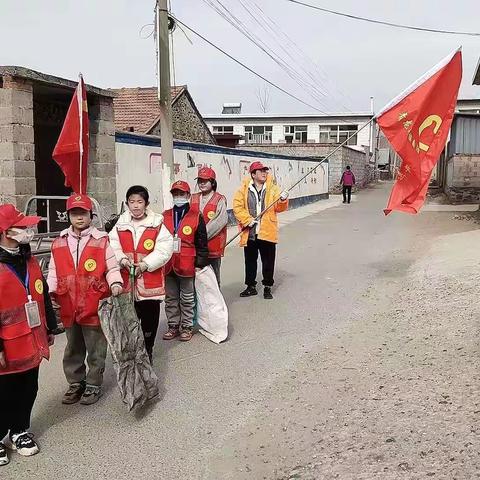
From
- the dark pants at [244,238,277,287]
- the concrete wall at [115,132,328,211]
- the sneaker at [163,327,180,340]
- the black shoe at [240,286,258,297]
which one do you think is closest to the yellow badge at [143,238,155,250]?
the sneaker at [163,327,180,340]

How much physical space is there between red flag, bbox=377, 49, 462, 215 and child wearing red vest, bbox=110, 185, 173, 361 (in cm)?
304

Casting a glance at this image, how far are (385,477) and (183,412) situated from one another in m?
1.59

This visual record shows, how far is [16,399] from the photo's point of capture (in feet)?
11.3

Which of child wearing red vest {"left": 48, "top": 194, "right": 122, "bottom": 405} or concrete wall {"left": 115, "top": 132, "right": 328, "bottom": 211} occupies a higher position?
concrete wall {"left": 115, "top": 132, "right": 328, "bottom": 211}

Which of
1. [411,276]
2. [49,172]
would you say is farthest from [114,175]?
[411,276]

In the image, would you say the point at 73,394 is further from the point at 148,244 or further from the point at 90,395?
the point at 148,244

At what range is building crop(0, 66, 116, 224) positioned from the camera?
7309 mm

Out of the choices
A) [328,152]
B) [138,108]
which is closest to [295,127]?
[328,152]

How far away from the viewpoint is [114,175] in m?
9.51

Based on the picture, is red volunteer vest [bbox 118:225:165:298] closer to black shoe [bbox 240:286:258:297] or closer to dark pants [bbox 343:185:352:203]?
black shoe [bbox 240:286:258:297]

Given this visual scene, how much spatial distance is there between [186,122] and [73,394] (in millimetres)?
18912

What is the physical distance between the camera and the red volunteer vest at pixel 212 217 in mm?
5883

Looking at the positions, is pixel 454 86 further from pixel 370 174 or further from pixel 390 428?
pixel 370 174

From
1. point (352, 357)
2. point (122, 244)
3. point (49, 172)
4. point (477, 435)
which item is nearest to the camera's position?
point (477, 435)
